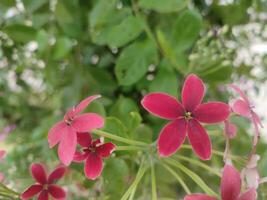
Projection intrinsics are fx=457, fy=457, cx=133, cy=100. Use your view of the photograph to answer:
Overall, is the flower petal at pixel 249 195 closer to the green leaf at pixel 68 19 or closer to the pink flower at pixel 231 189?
the pink flower at pixel 231 189

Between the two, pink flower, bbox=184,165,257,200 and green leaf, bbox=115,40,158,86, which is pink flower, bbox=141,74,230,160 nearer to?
pink flower, bbox=184,165,257,200

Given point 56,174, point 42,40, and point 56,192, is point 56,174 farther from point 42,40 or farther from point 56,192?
point 42,40

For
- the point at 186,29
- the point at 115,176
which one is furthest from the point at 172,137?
the point at 186,29

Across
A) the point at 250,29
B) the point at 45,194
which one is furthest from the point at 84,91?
the point at 250,29

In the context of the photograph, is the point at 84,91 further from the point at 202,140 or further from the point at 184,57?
the point at 202,140

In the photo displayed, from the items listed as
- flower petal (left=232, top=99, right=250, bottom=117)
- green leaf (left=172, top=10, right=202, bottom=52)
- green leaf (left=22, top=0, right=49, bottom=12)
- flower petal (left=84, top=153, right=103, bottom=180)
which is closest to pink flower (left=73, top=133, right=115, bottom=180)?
flower petal (left=84, top=153, right=103, bottom=180)
